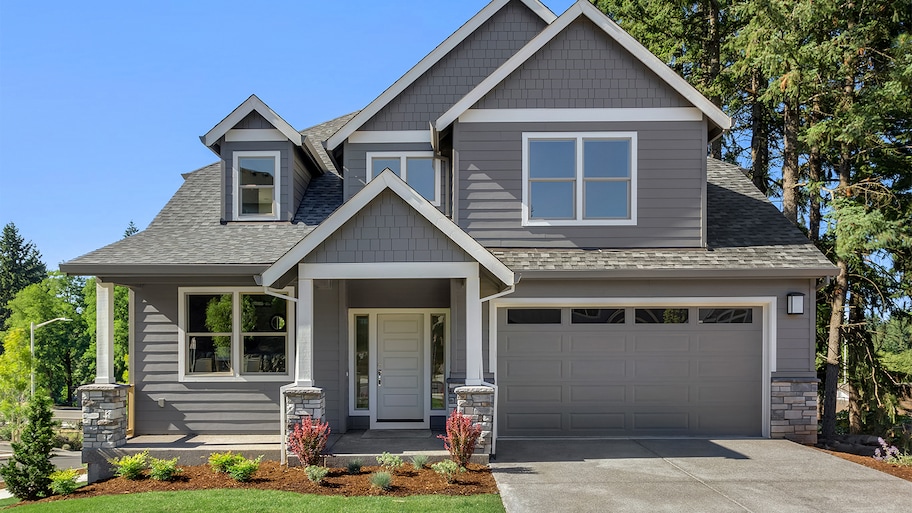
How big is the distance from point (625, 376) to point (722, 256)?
2563 mm

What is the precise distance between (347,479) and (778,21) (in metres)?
11.7

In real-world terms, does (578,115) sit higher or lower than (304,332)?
higher

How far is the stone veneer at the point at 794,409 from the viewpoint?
9773mm

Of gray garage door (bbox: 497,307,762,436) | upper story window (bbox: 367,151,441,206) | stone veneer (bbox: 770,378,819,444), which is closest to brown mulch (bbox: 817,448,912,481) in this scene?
stone veneer (bbox: 770,378,819,444)

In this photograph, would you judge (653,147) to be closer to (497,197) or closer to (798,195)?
(497,197)

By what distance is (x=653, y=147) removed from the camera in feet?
33.7

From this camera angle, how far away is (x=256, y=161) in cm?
1124

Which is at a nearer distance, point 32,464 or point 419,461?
point 419,461

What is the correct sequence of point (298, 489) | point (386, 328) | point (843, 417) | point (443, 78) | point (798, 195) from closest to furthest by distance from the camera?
1. point (298, 489)
2. point (386, 328)
3. point (443, 78)
4. point (798, 195)
5. point (843, 417)

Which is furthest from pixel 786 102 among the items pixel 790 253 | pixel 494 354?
pixel 494 354

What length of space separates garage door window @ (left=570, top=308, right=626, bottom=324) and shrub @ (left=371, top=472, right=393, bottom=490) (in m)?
4.30

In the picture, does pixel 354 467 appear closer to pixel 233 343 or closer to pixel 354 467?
pixel 354 467

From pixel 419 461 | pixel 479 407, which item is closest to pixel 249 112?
pixel 479 407

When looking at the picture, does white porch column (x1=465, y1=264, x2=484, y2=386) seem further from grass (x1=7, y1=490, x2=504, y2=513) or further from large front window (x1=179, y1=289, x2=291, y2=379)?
large front window (x1=179, y1=289, x2=291, y2=379)
